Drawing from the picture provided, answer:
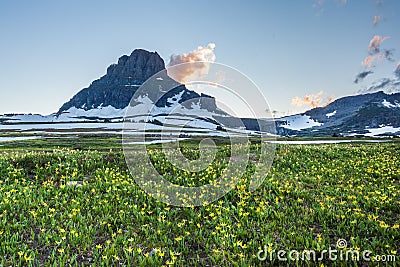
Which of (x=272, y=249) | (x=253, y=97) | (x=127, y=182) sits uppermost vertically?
(x=253, y=97)

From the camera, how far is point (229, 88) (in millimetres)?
11109

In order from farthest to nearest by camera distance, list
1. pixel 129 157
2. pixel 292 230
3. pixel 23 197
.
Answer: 1. pixel 129 157
2. pixel 23 197
3. pixel 292 230

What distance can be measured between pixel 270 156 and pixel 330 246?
521 inches

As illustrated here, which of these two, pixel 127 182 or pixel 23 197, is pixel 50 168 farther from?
pixel 127 182

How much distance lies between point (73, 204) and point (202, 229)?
510 cm

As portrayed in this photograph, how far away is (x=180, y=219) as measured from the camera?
10367 millimetres

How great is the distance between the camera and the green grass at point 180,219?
7922 mm

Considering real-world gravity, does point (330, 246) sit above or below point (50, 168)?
below

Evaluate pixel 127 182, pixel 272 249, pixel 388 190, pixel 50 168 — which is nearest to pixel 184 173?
pixel 127 182

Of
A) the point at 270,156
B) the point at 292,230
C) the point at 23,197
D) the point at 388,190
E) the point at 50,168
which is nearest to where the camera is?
the point at 292,230

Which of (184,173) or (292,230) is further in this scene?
(184,173)

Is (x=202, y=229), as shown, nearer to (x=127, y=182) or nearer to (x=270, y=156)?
(x=127, y=182)

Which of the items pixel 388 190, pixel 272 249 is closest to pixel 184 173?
pixel 272 249

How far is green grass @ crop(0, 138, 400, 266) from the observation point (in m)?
7.92
